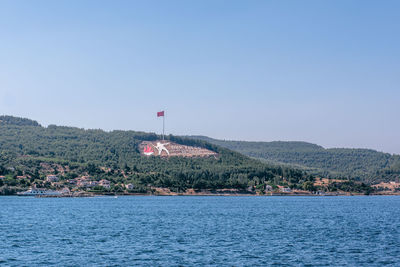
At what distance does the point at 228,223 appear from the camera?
8650 cm

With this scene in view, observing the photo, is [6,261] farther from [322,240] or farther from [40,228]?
[322,240]

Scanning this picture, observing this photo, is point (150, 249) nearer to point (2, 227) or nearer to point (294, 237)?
point (294, 237)

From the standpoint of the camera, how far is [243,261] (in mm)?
48594

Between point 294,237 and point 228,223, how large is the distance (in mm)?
21190

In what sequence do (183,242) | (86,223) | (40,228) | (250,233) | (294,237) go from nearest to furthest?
(183,242), (294,237), (250,233), (40,228), (86,223)

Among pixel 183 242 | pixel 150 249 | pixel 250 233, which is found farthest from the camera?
pixel 250 233

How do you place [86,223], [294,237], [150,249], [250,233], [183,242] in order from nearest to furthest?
[150,249]
[183,242]
[294,237]
[250,233]
[86,223]

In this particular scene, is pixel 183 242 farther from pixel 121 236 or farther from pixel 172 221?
pixel 172 221

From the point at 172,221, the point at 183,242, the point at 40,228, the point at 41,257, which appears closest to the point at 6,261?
the point at 41,257

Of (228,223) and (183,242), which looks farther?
(228,223)

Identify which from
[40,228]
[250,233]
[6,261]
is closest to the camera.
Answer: [6,261]

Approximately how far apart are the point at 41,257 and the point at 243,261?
19013 millimetres

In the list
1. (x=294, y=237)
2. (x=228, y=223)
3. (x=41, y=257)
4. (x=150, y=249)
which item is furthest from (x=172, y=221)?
(x=41, y=257)

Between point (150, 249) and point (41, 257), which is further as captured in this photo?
point (150, 249)
